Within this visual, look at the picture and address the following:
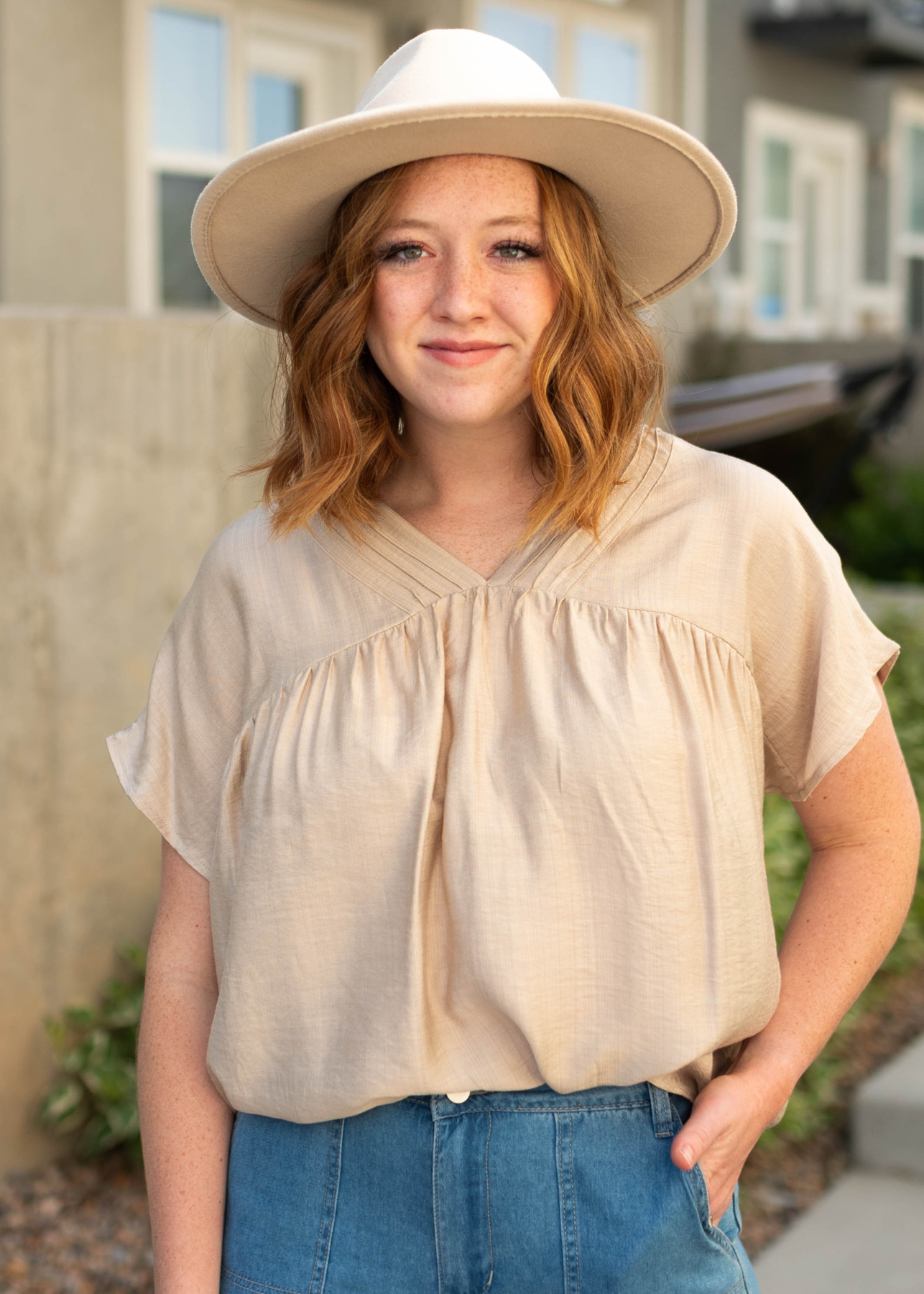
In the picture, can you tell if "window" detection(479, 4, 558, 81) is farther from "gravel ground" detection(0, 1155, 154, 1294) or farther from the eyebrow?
the eyebrow

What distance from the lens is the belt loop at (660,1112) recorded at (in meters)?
1.50

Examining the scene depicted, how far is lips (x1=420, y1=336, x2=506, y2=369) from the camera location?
156 cm

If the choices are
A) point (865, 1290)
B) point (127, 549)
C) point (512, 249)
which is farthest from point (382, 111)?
point (865, 1290)

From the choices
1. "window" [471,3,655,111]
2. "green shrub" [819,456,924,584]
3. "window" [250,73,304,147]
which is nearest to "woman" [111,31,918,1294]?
"window" [250,73,304,147]

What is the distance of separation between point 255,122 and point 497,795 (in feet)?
22.8

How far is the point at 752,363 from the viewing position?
11.2m

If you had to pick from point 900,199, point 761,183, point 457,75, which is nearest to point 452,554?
point 457,75

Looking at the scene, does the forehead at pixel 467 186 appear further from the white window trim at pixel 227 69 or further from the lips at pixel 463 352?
the white window trim at pixel 227 69

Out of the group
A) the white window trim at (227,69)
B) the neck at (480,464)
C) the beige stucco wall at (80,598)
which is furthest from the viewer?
the white window trim at (227,69)

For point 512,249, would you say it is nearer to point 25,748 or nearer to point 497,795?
point 497,795

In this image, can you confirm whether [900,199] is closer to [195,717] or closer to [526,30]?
[526,30]

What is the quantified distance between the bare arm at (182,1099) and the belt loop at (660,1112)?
487 millimetres

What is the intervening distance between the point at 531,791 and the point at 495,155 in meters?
0.65

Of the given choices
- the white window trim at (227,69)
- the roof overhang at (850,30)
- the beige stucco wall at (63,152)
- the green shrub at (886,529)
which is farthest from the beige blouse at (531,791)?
the roof overhang at (850,30)
